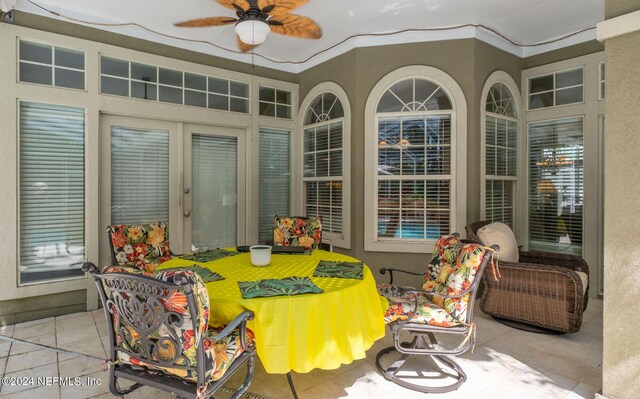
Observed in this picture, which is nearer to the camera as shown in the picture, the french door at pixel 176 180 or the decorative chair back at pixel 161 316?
the decorative chair back at pixel 161 316

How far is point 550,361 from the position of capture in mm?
2715

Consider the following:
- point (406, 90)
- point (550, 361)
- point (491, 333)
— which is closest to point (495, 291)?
point (491, 333)

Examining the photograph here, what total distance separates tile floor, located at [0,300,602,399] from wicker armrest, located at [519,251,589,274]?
21.9 inches

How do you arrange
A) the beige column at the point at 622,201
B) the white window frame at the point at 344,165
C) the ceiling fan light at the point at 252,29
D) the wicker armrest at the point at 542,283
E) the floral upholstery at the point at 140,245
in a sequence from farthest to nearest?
the white window frame at the point at 344,165 → the floral upholstery at the point at 140,245 → the wicker armrest at the point at 542,283 → the ceiling fan light at the point at 252,29 → the beige column at the point at 622,201

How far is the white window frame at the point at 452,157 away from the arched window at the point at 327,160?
Result: 0.29 m

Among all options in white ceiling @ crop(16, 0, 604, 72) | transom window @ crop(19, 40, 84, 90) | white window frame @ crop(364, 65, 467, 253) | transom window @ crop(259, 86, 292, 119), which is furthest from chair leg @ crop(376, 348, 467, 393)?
transom window @ crop(19, 40, 84, 90)

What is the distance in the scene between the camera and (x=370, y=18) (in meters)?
3.80

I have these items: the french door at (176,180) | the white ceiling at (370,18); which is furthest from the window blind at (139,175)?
Result: the white ceiling at (370,18)

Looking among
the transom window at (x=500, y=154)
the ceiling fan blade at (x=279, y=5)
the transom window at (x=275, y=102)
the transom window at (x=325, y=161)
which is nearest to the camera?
the ceiling fan blade at (x=279, y=5)

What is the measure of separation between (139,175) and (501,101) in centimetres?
440

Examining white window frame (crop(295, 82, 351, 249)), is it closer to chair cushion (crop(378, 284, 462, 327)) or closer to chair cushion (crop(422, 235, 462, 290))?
chair cushion (crop(422, 235, 462, 290))

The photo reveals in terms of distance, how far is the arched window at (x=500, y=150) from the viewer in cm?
415

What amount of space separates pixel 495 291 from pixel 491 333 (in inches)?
15.8

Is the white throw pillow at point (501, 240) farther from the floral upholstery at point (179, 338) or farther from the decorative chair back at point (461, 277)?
the floral upholstery at point (179, 338)
